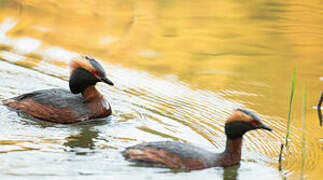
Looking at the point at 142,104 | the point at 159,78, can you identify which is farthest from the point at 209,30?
the point at 142,104

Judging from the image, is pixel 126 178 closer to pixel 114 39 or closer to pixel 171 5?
pixel 114 39

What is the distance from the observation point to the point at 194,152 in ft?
27.3

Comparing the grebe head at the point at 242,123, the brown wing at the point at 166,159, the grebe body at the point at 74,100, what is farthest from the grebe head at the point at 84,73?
the grebe head at the point at 242,123

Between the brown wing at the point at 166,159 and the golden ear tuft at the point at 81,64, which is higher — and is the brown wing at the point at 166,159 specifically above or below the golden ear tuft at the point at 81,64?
below

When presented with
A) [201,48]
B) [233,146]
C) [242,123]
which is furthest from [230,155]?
[201,48]

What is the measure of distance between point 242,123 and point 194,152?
0.75 metres

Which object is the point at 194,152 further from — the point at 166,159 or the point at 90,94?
the point at 90,94

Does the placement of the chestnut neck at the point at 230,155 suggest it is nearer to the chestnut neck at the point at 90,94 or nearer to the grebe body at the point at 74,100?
the grebe body at the point at 74,100

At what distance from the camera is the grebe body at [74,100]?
10180 millimetres

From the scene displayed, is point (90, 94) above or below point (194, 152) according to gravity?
above

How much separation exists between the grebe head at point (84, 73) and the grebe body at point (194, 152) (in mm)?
2118

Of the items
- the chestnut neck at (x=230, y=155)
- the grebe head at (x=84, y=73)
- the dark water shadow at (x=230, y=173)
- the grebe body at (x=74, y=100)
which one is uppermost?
the grebe head at (x=84, y=73)

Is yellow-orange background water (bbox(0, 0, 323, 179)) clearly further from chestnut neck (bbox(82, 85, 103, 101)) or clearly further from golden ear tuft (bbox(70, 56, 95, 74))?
golden ear tuft (bbox(70, 56, 95, 74))

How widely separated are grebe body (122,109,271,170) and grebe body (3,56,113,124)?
189 cm
